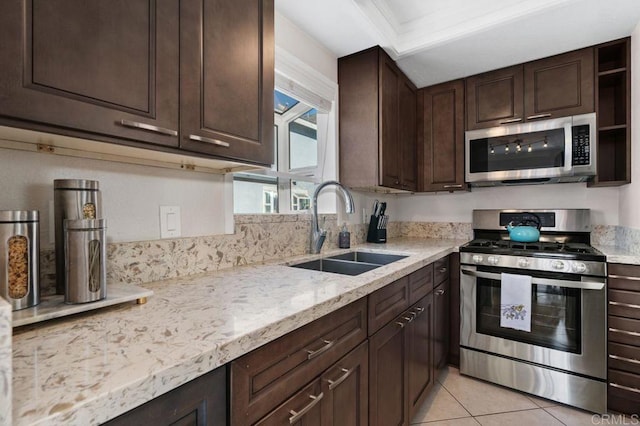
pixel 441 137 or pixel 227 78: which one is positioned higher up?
pixel 441 137

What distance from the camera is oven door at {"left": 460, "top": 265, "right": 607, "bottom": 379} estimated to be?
179 centimetres

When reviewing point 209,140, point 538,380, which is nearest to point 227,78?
point 209,140

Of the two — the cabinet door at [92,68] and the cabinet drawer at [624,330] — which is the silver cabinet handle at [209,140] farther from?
the cabinet drawer at [624,330]

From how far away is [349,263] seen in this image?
1.75 metres

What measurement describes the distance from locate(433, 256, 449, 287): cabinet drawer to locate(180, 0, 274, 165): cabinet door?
1.33 metres

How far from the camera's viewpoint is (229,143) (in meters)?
1.09

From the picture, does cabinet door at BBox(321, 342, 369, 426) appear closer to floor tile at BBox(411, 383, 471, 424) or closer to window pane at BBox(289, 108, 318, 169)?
floor tile at BBox(411, 383, 471, 424)

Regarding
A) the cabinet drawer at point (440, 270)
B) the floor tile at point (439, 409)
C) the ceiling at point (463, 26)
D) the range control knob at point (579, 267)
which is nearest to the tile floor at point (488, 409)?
the floor tile at point (439, 409)

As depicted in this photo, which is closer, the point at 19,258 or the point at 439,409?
the point at 19,258

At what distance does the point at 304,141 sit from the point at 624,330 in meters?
2.27

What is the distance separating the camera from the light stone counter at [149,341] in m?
0.44

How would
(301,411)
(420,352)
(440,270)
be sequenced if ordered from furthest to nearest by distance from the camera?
(440,270), (420,352), (301,411)

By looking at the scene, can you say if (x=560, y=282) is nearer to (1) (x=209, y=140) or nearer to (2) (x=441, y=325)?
(2) (x=441, y=325)

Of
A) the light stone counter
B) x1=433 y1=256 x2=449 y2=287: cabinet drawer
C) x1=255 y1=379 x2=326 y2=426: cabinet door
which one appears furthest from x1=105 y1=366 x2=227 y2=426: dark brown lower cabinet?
x1=433 y1=256 x2=449 y2=287: cabinet drawer
